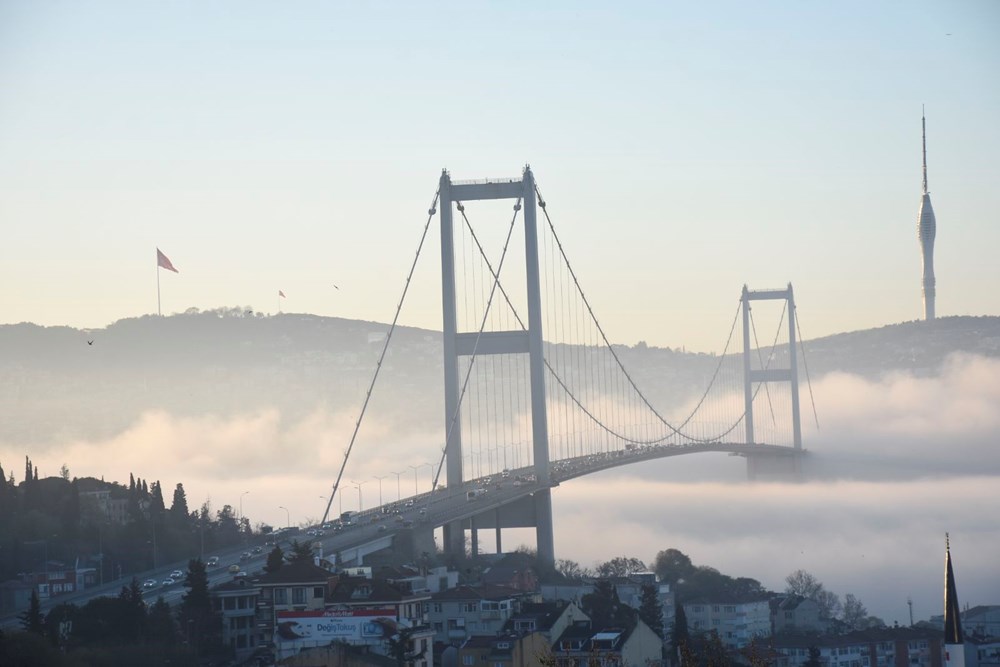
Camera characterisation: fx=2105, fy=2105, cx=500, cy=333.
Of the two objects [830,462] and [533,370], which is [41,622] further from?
[830,462]

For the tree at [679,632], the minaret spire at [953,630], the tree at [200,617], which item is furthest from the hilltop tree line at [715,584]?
the tree at [200,617]

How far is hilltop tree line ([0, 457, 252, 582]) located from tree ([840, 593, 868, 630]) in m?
21.6

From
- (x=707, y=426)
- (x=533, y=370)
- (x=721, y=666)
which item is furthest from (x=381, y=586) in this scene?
(x=707, y=426)

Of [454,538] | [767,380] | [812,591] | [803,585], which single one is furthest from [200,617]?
[767,380]

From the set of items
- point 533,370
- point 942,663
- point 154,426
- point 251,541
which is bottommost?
point 942,663

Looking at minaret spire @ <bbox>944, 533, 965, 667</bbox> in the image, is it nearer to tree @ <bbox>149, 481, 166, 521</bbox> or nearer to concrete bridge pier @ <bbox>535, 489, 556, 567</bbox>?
concrete bridge pier @ <bbox>535, 489, 556, 567</bbox>

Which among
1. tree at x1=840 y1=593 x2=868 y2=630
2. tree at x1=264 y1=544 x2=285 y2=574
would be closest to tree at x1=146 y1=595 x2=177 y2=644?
tree at x1=264 y1=544 x2=285 y2=574

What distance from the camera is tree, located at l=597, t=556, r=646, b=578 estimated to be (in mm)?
76062

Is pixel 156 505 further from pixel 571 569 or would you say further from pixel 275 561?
pixel 275 561

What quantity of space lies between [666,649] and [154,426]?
149166 mm

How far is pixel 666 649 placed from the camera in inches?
2109

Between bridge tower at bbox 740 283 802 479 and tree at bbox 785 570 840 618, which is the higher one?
bridge tower at bbox 740 283 802 479

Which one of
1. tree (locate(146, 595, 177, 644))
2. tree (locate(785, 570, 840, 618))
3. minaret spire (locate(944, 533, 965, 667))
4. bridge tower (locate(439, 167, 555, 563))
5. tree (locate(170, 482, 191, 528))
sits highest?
bridge tower (locate(439, 167, 555, 563))

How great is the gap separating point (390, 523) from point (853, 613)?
1742 cm
